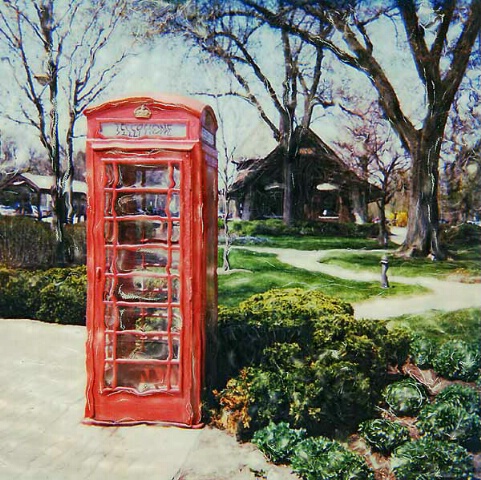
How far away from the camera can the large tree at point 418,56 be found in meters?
4.04

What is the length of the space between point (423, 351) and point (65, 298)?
4.00m

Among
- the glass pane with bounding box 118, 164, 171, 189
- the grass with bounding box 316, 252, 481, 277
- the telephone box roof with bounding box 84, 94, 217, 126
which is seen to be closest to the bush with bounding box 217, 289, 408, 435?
the grass with bounding box 316, 252, 481, 277

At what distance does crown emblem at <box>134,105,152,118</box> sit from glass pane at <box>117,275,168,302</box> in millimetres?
1304

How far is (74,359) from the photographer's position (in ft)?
17.2

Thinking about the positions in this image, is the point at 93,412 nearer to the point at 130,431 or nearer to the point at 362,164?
the point at 130,431

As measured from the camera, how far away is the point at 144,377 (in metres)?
4.09

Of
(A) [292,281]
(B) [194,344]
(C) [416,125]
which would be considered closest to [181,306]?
(B) [194,344]

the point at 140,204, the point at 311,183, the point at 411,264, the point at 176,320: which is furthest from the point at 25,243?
the point at 411,264

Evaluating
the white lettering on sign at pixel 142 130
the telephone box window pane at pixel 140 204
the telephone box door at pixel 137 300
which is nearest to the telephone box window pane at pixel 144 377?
the telephone box door at pixel 137 300

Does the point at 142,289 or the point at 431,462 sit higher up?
the point at 142,289

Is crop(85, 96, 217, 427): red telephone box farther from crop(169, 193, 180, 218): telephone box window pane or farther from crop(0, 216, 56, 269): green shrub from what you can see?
crop(0, 216, 56, 269): green shrub

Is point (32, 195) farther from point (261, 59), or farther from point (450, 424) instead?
point (450, 424)

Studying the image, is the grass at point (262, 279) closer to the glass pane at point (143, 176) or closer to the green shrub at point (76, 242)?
the glass pane at point (143, 176)

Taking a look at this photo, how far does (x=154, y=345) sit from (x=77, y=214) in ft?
7.16
